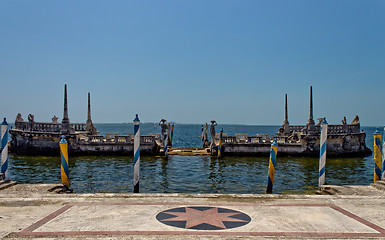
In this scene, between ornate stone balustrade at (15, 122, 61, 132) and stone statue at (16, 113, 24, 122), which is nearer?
ornate stone balustrade at (15, 122, 61, 132)

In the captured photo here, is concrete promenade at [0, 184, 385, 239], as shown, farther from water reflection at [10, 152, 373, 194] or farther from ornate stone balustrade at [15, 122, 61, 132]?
ornate stone balustrade at [15, 122, 61, 132]

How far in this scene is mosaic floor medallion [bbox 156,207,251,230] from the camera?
6176 mm

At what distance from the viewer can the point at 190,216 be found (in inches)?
269

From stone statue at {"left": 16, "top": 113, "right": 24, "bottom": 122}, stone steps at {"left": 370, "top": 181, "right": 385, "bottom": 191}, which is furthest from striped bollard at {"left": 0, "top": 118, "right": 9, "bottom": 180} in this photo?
stone statue at {"left": 16, "top": 113, "right": 24, "bottom": 122}

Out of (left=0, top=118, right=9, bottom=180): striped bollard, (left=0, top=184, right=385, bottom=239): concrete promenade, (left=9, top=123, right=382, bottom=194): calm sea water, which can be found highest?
(left=0, top=118, right=9, bottom=180): striped bollard

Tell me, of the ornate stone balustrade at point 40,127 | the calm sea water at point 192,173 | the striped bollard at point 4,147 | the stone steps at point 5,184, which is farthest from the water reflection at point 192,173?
the stone steps at point 5,184

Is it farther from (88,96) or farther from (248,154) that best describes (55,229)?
(88,96)

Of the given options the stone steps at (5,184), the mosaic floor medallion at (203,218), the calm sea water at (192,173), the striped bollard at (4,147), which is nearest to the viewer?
the mosaic floor medallion at (203,218)

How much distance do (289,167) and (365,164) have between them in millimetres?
8311

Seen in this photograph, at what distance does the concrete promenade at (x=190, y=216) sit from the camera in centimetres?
570

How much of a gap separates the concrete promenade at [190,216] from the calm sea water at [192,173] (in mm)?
6079

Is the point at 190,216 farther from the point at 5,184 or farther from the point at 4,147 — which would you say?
the point at 4,147

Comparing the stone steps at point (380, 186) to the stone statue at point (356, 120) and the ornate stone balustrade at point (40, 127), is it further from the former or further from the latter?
the ornate stone balustrade at point (40, 127)

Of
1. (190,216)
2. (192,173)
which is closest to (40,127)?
(192,173)
